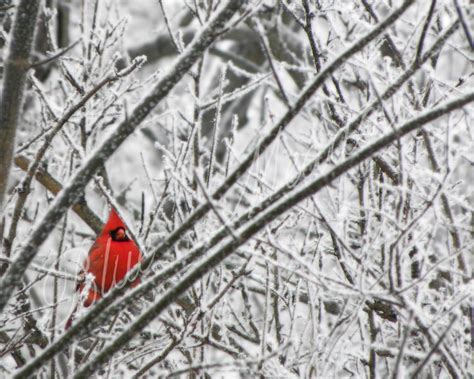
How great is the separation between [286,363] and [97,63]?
2046mm

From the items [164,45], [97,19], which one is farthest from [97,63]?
[164,45]

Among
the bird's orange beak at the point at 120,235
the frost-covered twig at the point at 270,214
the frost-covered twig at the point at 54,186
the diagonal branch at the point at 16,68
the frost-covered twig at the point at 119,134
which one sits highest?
the frost-covered twig at the point at 54,186

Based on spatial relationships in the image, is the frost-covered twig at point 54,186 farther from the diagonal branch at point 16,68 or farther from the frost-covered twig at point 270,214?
the frost-covered twig at point 270,214

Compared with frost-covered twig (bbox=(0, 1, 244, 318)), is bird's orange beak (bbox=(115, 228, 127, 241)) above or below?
above

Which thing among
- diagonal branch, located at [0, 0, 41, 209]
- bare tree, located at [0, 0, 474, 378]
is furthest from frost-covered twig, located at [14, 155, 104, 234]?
diagonal branch, located at [0, 0, 41, 209]

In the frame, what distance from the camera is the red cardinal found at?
270 centimetres

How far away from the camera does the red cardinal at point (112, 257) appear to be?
2.70 m

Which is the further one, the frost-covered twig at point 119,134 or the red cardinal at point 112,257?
the red cardinal at point 112,257

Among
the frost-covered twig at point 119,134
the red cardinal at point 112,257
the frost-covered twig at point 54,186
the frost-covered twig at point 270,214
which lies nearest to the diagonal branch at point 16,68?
the frost-covered twig at point 119,134

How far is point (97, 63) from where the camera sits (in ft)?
12.1

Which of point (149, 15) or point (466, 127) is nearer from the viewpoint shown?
point (466, 127)

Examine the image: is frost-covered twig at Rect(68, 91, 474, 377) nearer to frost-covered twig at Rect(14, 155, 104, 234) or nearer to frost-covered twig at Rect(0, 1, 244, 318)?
frost-covered twig at Rect(0, 1, 244, 318)

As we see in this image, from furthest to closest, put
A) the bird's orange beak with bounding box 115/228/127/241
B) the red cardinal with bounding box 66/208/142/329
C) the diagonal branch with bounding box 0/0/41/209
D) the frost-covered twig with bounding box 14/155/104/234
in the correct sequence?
the frost-covered twig with bounding box 14/155/104/234 → the bird's orange beak with bounding box 115/228/127/241 → the red cardinal with bounding box 66/208/142/329 → the diagonal branch with bounding box 0/0/41/209

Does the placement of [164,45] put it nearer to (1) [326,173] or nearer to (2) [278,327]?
(2) [278,327]
